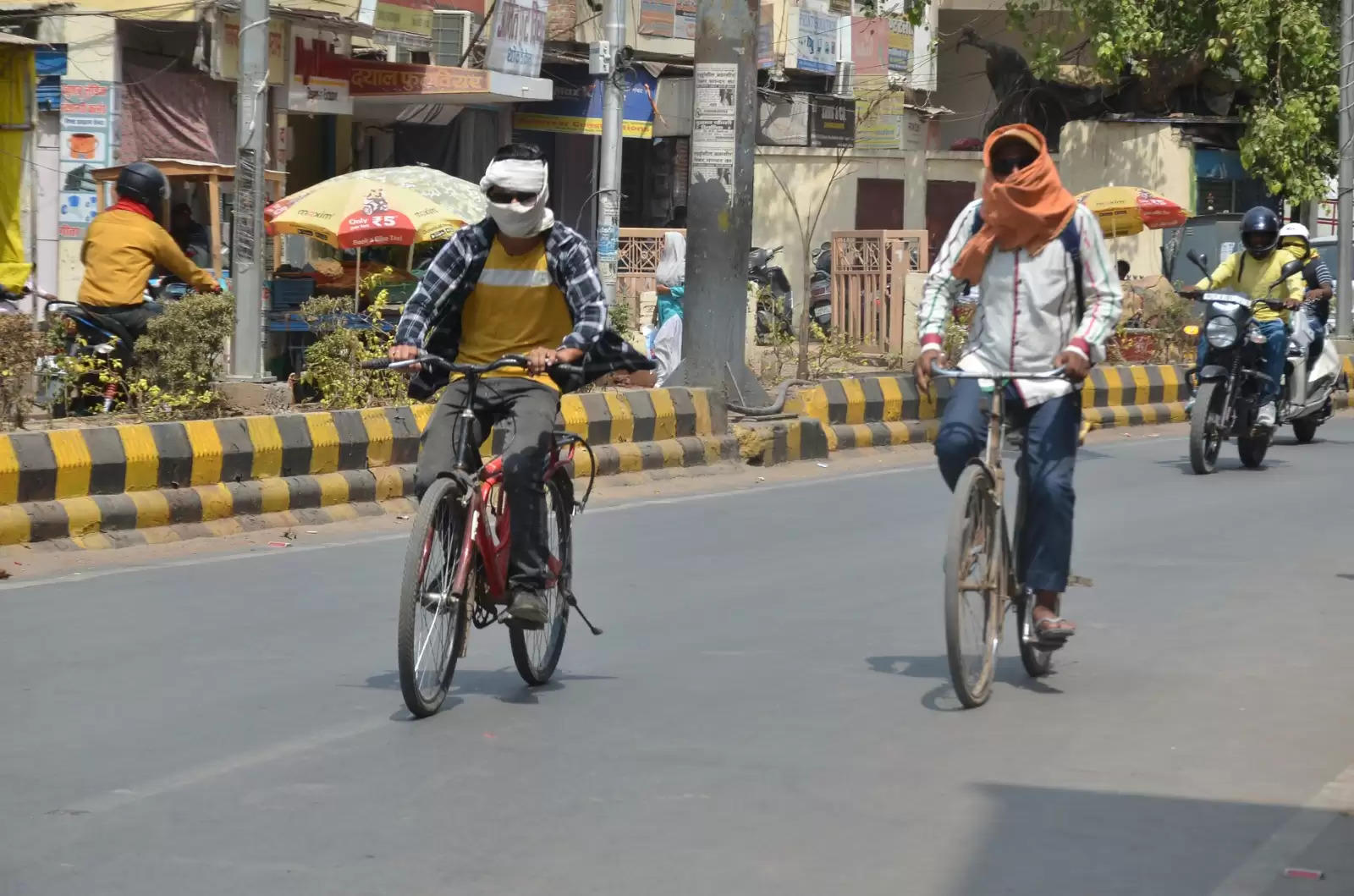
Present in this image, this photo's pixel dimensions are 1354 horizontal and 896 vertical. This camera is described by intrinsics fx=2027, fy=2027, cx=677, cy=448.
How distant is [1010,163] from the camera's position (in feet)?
21.6

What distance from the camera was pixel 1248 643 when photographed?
7.63 metres

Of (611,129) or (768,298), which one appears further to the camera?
(611,129)

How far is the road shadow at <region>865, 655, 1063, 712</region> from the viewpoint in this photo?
6.53 m

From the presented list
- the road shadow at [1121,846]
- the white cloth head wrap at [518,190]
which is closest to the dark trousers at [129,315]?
the white cloth head wrap at [518,190]

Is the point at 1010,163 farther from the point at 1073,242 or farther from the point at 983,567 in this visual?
the point at 983,567

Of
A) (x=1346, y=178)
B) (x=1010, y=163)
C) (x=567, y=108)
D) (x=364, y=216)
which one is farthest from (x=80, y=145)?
(x=1346, y=178)

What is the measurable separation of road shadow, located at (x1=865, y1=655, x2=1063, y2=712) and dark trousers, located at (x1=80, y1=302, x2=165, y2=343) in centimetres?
679

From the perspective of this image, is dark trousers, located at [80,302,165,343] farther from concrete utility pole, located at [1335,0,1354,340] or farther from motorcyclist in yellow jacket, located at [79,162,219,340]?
concrete utility pole, located at [1335,0,1354,340]

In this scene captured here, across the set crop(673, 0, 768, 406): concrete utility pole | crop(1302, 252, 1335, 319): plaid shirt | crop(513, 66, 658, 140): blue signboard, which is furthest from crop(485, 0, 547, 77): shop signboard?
crop(1302, 252, 1335, 319): plaid shirt

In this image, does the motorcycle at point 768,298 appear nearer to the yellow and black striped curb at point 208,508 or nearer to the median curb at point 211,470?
the median curb at point 211,470

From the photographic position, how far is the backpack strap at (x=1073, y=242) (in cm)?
662

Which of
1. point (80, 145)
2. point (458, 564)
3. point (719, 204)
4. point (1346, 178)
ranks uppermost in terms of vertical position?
point (1346, 178)

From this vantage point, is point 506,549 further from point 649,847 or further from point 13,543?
point 13,543

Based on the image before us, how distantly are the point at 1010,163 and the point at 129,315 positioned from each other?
745 centimetres
